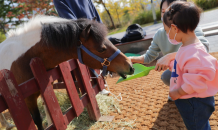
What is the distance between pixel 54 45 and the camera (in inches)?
61.7

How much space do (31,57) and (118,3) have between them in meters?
23.5

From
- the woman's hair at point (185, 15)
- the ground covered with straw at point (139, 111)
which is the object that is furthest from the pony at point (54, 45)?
the ground covered with straw at point (139, 111)

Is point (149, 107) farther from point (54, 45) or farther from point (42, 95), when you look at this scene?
point (54, 45)

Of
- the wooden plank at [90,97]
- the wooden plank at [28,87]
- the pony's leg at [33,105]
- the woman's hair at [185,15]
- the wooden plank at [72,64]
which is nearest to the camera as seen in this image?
the woman's hair at [185,15]

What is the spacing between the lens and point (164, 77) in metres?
1.97

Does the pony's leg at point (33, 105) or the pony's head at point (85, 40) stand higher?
the pony's head at point (85, 40)

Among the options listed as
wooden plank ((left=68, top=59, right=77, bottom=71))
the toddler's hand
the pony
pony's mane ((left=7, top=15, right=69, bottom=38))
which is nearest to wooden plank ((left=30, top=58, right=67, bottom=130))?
the pony

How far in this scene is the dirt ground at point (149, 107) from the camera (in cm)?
204

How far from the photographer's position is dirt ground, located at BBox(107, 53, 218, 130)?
80.2 inches

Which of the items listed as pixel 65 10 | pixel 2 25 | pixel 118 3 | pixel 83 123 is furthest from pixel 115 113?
pixel 118 3

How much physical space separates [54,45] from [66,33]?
184mm

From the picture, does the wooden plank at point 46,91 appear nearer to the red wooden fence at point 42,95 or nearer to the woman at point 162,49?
the red wooden fence at point 42,95

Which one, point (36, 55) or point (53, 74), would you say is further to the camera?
point (53, 74)

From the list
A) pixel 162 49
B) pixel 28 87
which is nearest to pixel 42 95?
pixel 28 87
